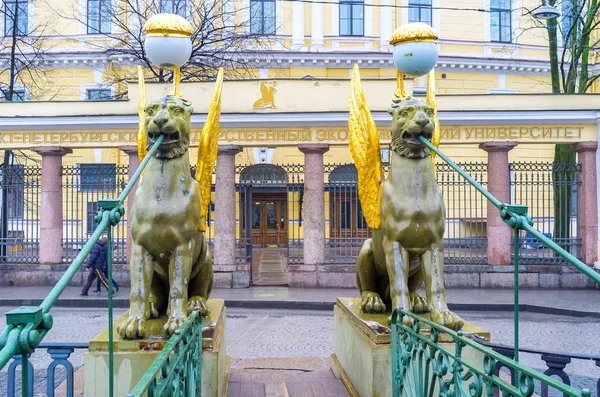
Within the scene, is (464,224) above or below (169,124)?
below

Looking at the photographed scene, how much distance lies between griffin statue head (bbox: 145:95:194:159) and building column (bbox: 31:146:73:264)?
10712 mm

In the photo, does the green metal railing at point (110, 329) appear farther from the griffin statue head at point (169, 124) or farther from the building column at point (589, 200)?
the building column at point (589, 200)

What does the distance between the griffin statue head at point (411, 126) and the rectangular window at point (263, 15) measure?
64.2ft

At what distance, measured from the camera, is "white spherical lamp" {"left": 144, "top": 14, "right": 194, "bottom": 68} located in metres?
4.75

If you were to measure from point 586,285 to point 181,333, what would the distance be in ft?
44.0

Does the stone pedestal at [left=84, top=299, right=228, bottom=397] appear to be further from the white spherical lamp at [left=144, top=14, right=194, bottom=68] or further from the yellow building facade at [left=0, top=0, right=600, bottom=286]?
the yellow building facade at [left=0, top=0, right=600, bottom=286]

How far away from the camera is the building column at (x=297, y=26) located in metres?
23.7

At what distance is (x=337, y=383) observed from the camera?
5.47 m

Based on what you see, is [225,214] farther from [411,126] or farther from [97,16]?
[97,16]

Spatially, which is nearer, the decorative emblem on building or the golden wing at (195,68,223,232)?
the golden wing at (195,68,223,232)

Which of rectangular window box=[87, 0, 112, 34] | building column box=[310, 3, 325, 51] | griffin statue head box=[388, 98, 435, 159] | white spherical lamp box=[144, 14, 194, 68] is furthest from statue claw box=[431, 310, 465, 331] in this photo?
rectangular window box=[87, 0, 112, 34]

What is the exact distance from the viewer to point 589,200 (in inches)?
535

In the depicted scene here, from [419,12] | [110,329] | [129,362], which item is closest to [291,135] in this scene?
[129,362]

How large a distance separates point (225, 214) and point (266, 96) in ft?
10.2
